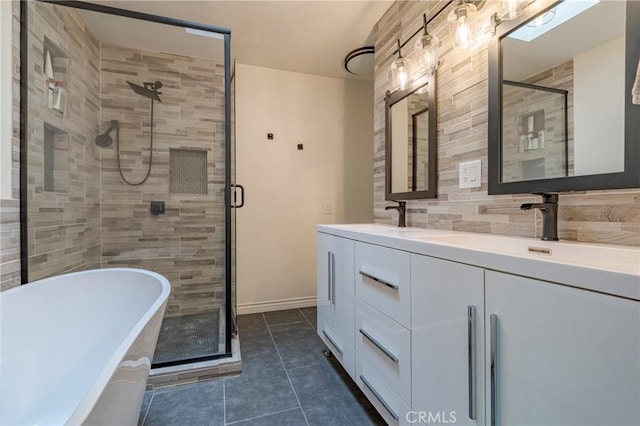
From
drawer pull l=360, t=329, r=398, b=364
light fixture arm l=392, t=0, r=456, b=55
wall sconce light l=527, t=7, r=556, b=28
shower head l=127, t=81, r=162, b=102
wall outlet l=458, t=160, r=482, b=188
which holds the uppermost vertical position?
light fixture arm l=392, t=0, r=456, b=55

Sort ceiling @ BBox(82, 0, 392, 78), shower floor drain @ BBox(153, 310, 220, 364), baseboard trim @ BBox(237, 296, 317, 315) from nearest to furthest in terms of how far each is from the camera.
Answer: shower floor drain @ BBox(153, 310, 220, 364), ceiling @ BBox(82, 0, 392, 78), baseboard trim @ BBox(237, 296, 317, 315)

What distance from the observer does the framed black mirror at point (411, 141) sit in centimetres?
165

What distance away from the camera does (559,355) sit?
56 cm

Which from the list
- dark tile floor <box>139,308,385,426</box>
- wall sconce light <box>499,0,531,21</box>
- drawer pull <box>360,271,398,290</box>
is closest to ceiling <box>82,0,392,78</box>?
wall sconce light <box>499,0,531,21</box>

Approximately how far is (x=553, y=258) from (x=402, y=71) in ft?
5.21

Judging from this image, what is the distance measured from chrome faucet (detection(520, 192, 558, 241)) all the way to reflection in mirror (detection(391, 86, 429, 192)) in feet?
2.34

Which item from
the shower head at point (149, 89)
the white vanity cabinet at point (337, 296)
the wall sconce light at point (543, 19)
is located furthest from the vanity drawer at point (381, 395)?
the shower head at point (149, 89)

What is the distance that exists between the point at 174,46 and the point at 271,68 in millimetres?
868

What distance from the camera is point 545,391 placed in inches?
23.0

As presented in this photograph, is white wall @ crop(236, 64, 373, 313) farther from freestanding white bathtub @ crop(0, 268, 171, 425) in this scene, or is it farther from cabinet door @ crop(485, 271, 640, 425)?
cabinet door @ crop(485, 271, 640, 425)

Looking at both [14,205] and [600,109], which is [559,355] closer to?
[600,109]

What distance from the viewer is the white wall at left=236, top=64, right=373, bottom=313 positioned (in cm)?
275

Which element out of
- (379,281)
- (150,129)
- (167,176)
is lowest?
(379,281)

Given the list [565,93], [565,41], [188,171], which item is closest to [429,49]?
[565,41]
